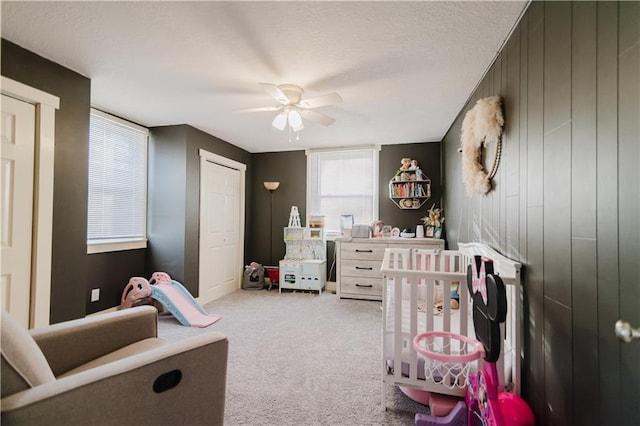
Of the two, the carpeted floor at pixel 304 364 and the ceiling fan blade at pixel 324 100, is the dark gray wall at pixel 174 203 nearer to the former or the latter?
the carpeted floor at pixel 304 364

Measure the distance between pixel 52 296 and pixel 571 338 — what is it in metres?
3.23

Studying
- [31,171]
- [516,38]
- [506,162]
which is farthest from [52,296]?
[516,38]

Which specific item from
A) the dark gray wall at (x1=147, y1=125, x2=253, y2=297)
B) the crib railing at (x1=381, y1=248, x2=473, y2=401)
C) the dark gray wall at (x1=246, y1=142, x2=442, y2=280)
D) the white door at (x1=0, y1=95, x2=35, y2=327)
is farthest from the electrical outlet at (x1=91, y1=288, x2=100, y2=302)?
the crib railing at (x1=381, y1=248, x2=473, y2=401)

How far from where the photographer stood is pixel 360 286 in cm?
415

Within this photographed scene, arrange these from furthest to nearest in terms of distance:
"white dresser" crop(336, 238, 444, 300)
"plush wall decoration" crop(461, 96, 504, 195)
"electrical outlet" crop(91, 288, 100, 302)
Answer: "white dresser" crop(336, 238, 444, 300) < "electrical outlet" crop(91, 288, 100, 302) < "plush wall decoration" crop(461, 96, 504, 195)

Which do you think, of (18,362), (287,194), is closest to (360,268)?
(287,194)

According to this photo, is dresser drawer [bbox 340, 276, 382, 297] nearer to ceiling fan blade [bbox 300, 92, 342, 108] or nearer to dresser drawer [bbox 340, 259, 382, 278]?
dresser drawer [bbox 340, 259, 382, 278]

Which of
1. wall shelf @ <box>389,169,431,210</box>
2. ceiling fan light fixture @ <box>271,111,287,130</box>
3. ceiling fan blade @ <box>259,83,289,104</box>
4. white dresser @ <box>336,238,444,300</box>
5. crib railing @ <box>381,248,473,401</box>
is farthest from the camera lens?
wall shelf @ <box>389,169,431,210</box>

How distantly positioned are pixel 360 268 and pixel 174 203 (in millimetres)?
2621

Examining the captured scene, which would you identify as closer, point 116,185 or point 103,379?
point 103,379

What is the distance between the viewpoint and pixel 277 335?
2838mm

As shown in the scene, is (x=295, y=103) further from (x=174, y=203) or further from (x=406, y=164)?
(x=406, y=164)

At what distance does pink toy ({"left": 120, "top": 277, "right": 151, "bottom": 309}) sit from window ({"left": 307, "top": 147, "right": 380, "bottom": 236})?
8.45ft

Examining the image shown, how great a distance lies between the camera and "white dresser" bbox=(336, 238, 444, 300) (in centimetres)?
408
